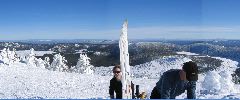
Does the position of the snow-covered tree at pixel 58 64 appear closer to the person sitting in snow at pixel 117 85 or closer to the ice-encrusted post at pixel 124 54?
the person sitting in snow at pixel 117 85

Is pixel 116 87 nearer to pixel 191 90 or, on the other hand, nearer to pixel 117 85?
pixel 117 85

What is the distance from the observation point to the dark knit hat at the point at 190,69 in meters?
5.86

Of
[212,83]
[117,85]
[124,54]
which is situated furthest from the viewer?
[212,83]

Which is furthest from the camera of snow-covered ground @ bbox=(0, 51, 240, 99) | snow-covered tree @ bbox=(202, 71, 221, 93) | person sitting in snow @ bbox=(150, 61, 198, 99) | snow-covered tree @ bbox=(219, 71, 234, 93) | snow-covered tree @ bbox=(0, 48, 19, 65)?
snow-covered tree @ bbox=(0, 48, 19, 65)

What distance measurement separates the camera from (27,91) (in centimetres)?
2309

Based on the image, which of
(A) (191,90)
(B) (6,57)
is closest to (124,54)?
(A) (191,90)

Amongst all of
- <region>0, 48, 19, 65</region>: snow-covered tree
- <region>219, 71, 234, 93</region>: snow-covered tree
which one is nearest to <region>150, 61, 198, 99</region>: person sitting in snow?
<region>219, 71, 234, 93</region>: snow-covered tree

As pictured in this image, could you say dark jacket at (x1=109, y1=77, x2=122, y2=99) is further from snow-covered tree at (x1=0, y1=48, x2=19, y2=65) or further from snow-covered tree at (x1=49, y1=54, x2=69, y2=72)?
snow-covered tree at (x1=49, y1=54, x2=69, y2=72)

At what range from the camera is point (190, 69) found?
5.89 metres

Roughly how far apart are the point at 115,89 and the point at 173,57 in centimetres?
11487

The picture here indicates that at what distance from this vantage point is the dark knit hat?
5855 mm

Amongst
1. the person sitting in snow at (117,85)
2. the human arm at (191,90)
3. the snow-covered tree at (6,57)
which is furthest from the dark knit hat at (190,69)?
the snow-covered tree at (6,57)

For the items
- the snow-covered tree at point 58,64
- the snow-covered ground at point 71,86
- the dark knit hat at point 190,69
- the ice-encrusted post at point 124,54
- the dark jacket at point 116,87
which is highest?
the ice-encrusted post at point 124,54

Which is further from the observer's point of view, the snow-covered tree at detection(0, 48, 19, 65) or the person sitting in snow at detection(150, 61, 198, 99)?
the snow-covered tree at detection(0, 48, 19, 65)
